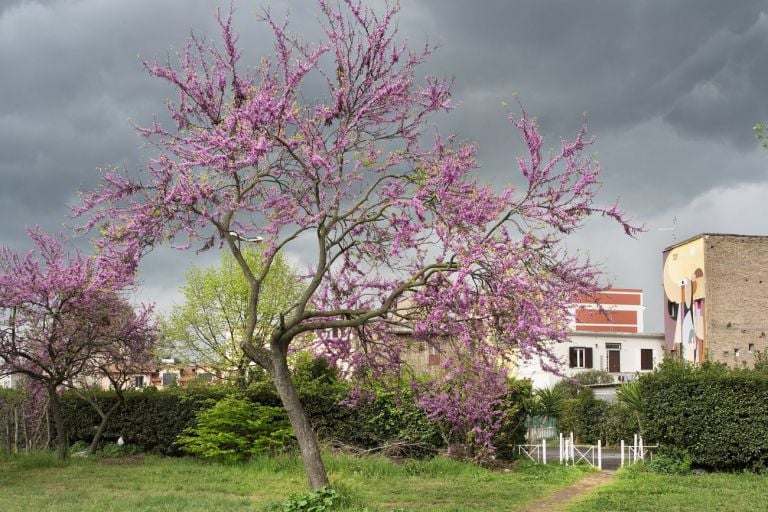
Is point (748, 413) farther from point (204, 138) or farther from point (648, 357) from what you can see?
point (648, 357)

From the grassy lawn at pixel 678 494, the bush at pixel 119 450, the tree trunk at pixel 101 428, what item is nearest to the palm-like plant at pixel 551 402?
the grassy lawn at pixel 678 494

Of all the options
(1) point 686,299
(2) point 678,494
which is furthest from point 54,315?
(1) point 686,299

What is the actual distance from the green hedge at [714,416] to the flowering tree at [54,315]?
1373 centimetres

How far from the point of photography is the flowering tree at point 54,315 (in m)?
20.0

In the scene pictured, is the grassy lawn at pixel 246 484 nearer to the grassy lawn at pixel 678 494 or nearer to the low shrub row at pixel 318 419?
the low shrub row at pixel 318 419

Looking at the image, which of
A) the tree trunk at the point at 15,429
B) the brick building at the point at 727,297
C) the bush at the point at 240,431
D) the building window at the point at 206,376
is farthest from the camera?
the brick building at the point at 727,297

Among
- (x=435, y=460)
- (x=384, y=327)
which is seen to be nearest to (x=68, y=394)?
(x=435, y=460)

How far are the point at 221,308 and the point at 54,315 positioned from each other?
11.1 metres

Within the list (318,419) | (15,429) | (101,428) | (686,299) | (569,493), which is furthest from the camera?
(686,299)

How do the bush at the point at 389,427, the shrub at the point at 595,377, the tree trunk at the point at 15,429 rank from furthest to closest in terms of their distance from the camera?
the shrub at the point at 595,377
the tree trunk at the point at 15,429
the bush at the point at 389,427

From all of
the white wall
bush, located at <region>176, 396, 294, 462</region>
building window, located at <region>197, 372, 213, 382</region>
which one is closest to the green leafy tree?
building window, located at <region>197, 372, 213, 382</region>

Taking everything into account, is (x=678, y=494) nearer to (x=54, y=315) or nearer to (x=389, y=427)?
(x=389, y=427)

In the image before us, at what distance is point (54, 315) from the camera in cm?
2019

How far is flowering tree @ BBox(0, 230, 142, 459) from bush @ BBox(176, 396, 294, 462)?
11.4 feet
